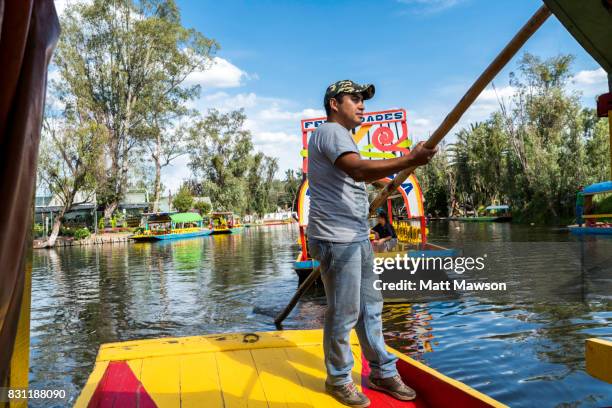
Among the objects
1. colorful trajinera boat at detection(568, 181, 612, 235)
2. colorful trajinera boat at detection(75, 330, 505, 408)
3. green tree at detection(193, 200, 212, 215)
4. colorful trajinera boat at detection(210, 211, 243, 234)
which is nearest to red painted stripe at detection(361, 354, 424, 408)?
colorful trajinera boat at detection(75, 330, 505, 408)

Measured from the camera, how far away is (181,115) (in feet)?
138

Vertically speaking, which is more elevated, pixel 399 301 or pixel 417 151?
pixel 417 151

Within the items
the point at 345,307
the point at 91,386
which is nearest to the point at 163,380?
the point at 91,386

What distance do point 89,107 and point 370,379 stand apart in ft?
123

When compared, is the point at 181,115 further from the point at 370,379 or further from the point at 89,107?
the point at 370,379

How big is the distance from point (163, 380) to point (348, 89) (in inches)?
82.8

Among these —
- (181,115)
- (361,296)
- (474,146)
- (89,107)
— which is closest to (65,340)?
(361,296)

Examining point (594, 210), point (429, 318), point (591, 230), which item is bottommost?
point (429, 318)

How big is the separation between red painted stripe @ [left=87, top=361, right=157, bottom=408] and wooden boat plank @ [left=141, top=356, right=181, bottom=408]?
0.04 meters

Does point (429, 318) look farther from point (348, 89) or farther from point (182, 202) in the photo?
point (182, 202)

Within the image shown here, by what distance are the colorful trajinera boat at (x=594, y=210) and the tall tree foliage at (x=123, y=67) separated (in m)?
30.3

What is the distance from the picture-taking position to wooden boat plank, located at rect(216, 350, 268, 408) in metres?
2.67

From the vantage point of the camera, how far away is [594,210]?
2784cm

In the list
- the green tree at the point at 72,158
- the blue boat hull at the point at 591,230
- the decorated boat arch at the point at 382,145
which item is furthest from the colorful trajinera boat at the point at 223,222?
the decorated boat arch at the point at 382,145
